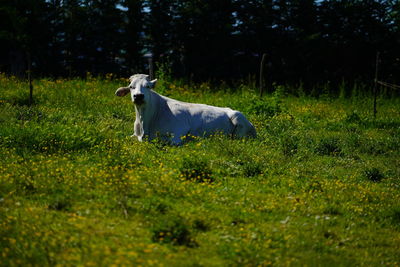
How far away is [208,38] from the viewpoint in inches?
1016

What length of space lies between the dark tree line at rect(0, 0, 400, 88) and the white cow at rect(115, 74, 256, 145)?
13016 millimetres

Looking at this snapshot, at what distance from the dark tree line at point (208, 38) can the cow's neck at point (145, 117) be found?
1367 centimetres

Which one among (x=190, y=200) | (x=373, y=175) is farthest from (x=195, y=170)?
(x=373, y=175)

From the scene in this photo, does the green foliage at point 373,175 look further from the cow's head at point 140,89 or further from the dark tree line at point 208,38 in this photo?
the dark tree line at point 208,38

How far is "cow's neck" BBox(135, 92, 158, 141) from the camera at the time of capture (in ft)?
33.4

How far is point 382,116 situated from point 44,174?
1258 centimetres

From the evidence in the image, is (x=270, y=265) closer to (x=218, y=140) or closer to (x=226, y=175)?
(x=226, y=175)

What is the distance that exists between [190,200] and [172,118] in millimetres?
4420

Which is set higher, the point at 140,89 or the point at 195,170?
the point at 140,89

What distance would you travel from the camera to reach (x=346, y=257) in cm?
523

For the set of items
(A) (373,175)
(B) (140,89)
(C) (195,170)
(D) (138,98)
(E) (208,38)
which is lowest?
(A) (373,175)

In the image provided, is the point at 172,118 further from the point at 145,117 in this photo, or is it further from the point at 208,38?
the point at 208,38

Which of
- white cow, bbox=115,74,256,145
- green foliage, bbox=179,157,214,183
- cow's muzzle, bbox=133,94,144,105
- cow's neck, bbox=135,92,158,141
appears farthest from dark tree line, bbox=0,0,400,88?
green foliage, bbox=179,157,214,183

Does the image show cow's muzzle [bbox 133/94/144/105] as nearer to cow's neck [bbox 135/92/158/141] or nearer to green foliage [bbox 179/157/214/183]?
cow's neck [bbox 135/92/158/141]
